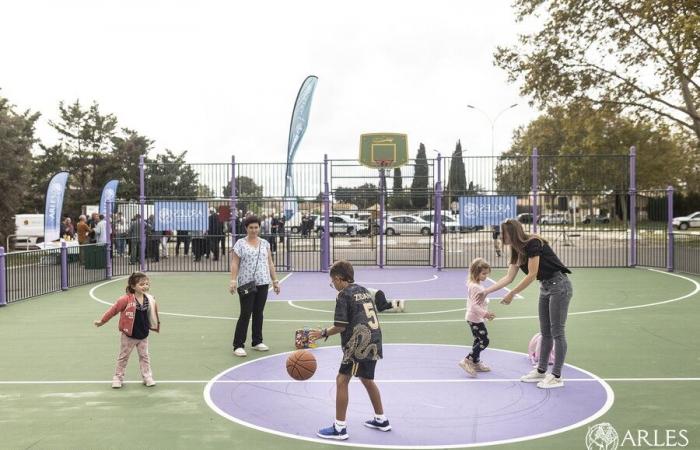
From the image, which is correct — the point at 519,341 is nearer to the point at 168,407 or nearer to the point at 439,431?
the point at 439,431

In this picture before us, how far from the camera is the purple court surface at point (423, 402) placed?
5598 millimetres

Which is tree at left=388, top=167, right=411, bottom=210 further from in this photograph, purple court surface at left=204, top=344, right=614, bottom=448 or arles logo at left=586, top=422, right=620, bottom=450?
arles logo at left=586, top=422, right=620, bottom=450

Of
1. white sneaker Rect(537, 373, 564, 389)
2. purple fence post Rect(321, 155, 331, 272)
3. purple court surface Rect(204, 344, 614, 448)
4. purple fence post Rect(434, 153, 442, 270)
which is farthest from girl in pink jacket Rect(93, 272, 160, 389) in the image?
purple fence post Rect(434, 153, 442, 270)

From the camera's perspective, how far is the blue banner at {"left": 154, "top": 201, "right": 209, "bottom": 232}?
68.2 feet

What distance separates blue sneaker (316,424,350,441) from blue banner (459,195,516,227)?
51.5 ft

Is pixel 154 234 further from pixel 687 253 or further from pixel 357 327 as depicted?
pixel 357 327

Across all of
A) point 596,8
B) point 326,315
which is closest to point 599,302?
point 326,315

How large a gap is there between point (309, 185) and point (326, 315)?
9.71 m

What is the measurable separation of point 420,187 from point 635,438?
1675cm

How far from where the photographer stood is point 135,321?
7219 mm

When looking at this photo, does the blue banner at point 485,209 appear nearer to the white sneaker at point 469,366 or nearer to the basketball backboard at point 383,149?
the basketball backboard at point 383,149

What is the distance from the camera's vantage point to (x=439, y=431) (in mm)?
5637

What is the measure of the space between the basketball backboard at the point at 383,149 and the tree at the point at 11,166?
2248 cm

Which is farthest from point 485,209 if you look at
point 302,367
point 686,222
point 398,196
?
point 686,222
